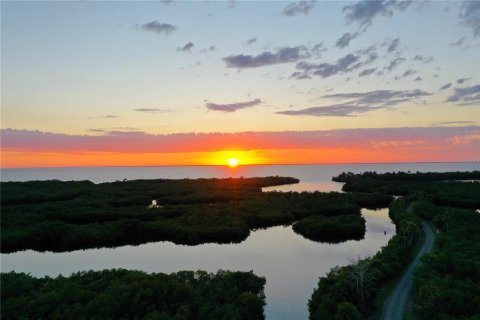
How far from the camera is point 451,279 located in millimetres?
38531

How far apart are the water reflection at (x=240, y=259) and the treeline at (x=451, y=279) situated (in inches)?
543

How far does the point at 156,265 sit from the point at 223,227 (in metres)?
19.4

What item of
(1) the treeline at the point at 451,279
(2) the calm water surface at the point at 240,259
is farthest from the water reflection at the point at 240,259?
(1) the treeline at the point at 451,279

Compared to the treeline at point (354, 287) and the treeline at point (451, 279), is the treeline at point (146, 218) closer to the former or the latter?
the treeline at point (451, 279)

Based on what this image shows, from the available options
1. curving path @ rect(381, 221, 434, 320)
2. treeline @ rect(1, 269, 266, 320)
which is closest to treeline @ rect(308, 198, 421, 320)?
curving path @ rect(381, 221, 434, 320)

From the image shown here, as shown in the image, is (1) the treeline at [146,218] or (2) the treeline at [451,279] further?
(1) the treeline at [146,218]

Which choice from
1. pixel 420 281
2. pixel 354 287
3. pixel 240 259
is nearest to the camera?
pixel 354 287

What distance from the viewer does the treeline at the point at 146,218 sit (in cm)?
7038

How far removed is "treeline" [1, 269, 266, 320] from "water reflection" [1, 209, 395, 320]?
27.9 ft

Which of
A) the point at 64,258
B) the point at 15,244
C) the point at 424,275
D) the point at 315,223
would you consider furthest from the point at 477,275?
the point at 15,244

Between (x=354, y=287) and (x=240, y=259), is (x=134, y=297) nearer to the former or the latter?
(x=354, y=287)

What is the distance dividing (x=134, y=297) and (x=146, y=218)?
173 ft

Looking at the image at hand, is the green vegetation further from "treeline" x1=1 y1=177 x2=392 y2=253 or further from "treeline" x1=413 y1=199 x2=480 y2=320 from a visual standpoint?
"treeline" x1=1 y1=177 x2=392 y2=253

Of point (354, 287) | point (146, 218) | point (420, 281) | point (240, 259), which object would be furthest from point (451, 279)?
point (146, 218)
